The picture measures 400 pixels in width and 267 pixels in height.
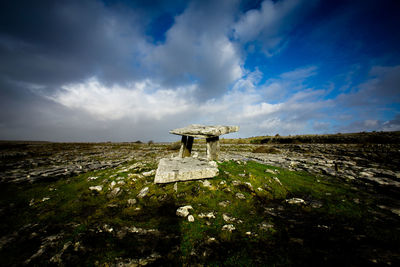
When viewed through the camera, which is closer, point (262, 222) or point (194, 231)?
point (194, 231)

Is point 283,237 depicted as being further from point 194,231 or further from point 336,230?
point 194,231

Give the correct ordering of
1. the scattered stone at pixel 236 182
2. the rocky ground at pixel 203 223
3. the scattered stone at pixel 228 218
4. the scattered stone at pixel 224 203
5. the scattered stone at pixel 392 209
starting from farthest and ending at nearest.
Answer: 1. the scattered stone at pixel 236 182
2. the scattered stone at pixel 224 203
3. the scattered stone at pixel 392 209
4. the scattered stone at pixel 228 218
5. the rocky ground at pixel 203 223

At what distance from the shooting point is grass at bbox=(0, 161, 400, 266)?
213cm

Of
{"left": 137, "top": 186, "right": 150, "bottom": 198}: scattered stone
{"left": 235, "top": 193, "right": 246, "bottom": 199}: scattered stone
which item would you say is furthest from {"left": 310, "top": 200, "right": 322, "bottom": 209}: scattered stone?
{"left": 137, "top": 186, "right": 150, "bottom": 198}: scattered stone

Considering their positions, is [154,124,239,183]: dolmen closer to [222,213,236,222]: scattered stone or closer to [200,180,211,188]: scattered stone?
[200,180,211,188]: scattered stone

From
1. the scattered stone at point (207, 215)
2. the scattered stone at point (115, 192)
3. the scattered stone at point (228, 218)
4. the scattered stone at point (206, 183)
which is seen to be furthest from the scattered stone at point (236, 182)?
the scattered stone at point (115, 192)

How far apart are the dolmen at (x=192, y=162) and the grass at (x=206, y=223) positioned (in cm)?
29

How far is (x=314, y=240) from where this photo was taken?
2.38 metres

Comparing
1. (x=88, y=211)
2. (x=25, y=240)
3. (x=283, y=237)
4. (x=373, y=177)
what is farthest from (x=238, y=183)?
(x=373, y=177)

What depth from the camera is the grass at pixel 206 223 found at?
2.13 meters

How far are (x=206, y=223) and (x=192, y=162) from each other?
3.10 metres

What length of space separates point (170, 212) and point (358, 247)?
3.39 metres

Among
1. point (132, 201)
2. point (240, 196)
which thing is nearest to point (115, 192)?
point (132, 201)

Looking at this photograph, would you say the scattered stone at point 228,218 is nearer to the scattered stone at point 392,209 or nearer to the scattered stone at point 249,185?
the scattered stone at point 249,185
